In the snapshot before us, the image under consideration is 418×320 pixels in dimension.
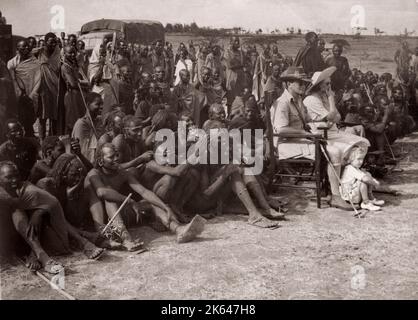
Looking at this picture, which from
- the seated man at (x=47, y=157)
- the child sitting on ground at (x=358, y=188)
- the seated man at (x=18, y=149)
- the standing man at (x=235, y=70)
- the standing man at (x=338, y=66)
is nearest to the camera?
the seated man at (x=47, y=157)

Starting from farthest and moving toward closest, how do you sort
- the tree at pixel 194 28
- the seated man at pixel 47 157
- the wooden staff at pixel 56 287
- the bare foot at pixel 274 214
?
the tree at pixel 194 28
the bare foot at pixel 274 214
the seated man at pixel 47 157
the wooden staff at pixel 56 287

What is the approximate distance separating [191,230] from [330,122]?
292cm

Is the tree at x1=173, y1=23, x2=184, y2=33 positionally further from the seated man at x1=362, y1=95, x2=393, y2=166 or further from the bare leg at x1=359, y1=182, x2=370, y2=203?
the bare leg at x1=359, y1=182, x2=370, y2=203

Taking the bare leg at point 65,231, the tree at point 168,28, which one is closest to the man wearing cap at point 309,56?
the bare leg at point 65,231

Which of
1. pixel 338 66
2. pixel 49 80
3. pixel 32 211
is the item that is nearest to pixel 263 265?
pixel 32 211

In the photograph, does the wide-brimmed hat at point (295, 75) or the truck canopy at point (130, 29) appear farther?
the truck canopy at point (130, 29)

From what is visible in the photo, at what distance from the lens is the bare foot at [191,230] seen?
17.0ft

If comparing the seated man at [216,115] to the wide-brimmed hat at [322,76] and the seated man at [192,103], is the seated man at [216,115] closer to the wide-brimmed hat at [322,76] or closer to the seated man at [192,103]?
the wide-brimmed hat at [322,76]

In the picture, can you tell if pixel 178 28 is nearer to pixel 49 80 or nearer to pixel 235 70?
pixel 235 70

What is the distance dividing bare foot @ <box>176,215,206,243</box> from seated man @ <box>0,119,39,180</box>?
178cm

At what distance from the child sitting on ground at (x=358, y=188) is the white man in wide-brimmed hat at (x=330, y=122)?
0.12 m
